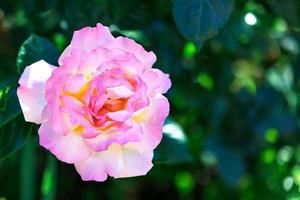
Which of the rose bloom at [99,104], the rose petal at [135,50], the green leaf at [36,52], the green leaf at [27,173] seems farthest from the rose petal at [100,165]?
the green leaf at [27,173]

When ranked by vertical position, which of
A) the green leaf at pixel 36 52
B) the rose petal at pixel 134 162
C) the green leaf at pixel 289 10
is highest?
the green leaf at pixel 36 52

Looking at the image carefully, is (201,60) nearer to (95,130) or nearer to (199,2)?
(199,2)

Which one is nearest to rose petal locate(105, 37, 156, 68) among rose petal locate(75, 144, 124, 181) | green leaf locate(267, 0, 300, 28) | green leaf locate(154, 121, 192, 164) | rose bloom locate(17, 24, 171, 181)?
rose bloom locate(17, 24, 171, 181)

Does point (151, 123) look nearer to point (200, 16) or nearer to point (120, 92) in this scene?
point (120, 92)

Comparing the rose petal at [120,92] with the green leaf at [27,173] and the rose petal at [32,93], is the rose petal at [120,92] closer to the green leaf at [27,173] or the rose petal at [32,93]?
the rose petal at [32,93]

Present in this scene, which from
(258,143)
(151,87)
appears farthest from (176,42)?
(151,87)

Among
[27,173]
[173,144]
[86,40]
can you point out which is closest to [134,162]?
[86,40]
